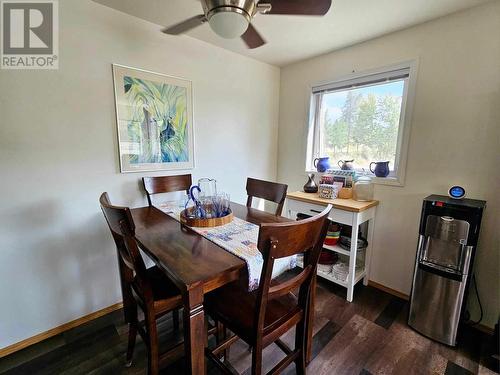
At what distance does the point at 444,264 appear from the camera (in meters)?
1.59

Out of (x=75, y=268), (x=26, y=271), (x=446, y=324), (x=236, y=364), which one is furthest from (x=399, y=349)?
(x=26, y=271)

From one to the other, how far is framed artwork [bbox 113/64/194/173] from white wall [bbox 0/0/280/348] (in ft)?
0.22

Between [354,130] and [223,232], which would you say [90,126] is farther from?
[354,130]

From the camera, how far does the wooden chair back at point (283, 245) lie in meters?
0.84

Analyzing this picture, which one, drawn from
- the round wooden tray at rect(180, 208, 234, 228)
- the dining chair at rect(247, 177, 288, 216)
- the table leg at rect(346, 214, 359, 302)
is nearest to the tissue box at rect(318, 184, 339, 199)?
the table leg at rect(346, 214, 359, 302)

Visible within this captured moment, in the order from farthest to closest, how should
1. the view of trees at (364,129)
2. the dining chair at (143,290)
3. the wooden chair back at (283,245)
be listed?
the view of trees at (364,129)
the dining chair at (143,290)
the wooden chair back at (283,245)

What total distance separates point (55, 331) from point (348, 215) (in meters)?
2.39

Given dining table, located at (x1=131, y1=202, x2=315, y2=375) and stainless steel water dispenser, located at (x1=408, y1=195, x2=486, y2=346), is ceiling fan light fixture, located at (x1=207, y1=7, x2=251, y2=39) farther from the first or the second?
stainless steel water dispenser, located at (x1=408, y1=195, x2=486, y2=346)

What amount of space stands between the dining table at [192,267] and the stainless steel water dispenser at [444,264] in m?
0.95

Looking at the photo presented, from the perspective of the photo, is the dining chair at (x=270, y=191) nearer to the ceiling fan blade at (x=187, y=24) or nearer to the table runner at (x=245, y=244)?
the table runner at (x=245, y=244)

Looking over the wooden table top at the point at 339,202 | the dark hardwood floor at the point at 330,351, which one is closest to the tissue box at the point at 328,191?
the wooden table top at the point at 339,202

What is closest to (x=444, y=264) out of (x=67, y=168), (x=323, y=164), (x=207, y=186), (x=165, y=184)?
(x=323, y=164)

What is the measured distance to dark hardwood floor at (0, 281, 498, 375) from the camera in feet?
4.65

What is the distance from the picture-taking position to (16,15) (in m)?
1.41
